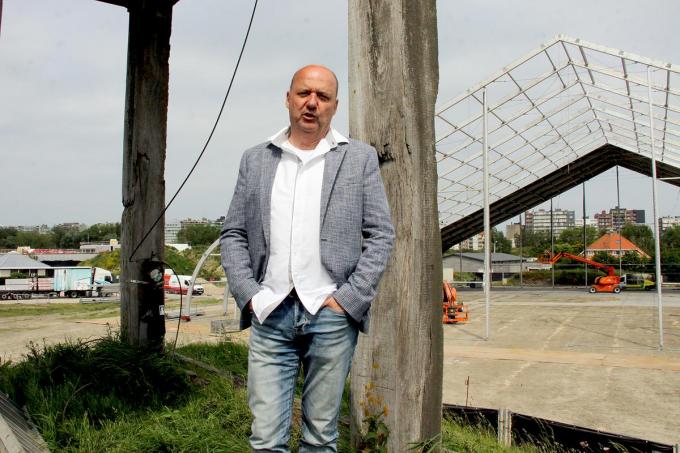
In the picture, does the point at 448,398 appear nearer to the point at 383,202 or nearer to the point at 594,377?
the point at 594,377

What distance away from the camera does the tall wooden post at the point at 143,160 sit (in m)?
5.00

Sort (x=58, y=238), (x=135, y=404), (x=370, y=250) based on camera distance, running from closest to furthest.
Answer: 1. (x=370, y=250)
2. (x=135, y=404)
3. (x=58, y=238)

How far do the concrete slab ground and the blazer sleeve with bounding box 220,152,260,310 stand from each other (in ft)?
12.8

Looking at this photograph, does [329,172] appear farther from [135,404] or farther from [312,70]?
[135,404]

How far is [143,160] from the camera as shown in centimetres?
501

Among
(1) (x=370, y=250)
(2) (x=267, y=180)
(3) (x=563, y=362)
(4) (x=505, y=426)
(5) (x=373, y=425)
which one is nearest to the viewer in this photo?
(1) (x=370, y=250)

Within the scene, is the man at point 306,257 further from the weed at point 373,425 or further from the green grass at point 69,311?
the green grass at point 69,311

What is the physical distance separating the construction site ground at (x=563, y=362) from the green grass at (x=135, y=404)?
91 centimetres

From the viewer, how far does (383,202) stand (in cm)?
210

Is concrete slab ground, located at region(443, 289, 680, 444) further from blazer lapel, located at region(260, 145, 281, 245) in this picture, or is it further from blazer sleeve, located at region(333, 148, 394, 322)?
blazer lapel, located at region(260, 145, 281, 245)

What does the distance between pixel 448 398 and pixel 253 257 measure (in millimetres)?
5083

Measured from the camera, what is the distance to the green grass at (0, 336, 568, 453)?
116 inches

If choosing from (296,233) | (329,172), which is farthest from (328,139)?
(296,233)

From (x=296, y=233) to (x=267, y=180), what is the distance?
0.72 feet
